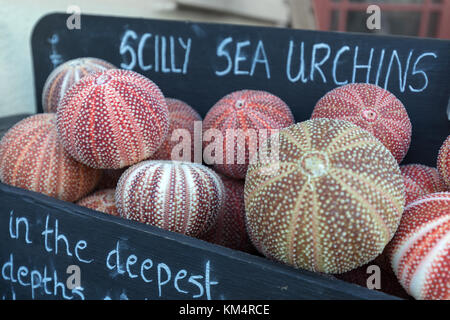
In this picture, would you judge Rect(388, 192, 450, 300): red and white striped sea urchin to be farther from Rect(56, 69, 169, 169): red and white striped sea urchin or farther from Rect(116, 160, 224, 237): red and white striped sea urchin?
Rect(56, 69, 169, 169): red and white striped sea urchin

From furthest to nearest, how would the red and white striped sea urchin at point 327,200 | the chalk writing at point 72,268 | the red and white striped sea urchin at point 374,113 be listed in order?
the red and white striped sea urchin at point 374,113
the chalk writing at point 72,268
the red and white striped sea urchin at point 327,200

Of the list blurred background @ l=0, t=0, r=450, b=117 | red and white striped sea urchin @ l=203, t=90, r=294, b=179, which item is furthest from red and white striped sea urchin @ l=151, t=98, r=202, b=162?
blurred background @ l=0, t=0, r=450, b=117

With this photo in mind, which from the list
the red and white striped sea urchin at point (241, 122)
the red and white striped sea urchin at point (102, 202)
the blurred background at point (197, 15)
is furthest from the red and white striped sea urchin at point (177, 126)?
the blurred background at point (197, 15)

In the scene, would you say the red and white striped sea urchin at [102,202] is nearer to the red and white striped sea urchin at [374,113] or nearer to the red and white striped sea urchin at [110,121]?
the red and white striped sea urchin at [110,121]

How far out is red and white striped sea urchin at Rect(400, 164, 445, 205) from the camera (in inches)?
43.4

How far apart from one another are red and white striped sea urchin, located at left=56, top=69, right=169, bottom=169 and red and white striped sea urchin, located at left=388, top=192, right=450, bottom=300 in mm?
673

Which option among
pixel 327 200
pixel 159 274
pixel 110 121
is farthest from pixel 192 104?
pixel 327 200

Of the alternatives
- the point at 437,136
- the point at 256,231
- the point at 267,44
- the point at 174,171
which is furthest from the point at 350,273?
the point at 267,44

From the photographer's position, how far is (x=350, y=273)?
102cm

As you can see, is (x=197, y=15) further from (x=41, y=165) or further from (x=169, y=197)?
(x=169, y=197)

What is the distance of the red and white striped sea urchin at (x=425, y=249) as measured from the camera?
0.82m

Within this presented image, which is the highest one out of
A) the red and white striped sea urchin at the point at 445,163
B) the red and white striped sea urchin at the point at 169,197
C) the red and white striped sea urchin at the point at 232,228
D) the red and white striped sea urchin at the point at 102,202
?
the red and white striped sea urchin at the point at 445,163

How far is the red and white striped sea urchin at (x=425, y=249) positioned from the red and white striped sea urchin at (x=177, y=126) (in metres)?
0.67
